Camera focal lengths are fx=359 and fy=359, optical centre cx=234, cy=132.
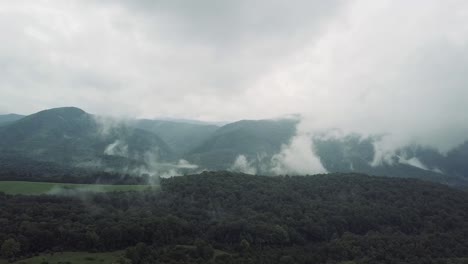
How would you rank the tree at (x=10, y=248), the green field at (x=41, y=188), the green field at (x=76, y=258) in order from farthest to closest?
1. the green field at (x=41, y=188)
2. the green field at (x=76, y=258)
3. the tree at (x=10, y=248)

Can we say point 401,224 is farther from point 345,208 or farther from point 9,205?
point 9,205

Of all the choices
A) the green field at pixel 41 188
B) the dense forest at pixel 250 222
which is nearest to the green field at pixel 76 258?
the dense forest at pixel 250 222

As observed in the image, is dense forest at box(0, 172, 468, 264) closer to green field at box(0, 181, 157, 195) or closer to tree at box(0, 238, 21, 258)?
tree at box(0, 238, 21, 258)

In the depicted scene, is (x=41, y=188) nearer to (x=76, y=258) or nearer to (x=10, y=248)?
(x=10, y=248)

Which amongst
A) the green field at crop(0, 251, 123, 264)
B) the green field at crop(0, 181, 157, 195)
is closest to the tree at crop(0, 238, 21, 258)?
the green field at crop(0, 251, 123, 264)

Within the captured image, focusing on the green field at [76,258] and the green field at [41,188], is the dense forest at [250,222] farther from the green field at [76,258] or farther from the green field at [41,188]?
the green field at [41,188]

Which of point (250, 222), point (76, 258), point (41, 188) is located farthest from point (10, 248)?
point (41, 188)
